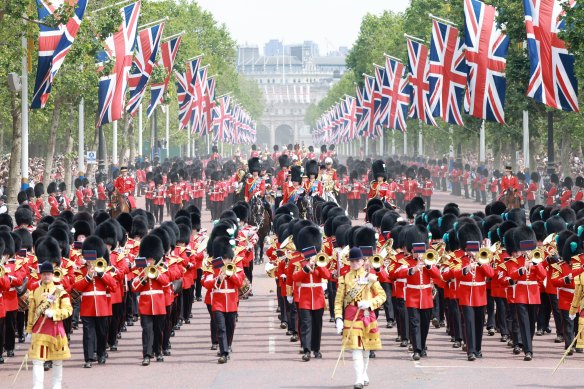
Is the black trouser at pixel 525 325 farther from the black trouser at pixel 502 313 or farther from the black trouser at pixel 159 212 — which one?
the black trouser at pixel 159 212

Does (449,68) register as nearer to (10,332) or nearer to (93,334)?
(10,332)

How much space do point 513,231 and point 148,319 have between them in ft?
15.2

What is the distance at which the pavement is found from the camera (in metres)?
16.1

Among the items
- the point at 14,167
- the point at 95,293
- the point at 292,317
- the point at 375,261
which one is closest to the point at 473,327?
the point at 375,261

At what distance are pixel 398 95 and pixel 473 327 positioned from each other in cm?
4285

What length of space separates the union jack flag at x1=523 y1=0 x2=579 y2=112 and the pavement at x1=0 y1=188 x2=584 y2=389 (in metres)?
12.2

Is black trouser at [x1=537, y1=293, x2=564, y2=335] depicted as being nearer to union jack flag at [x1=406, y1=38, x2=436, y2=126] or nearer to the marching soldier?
the marching soldier

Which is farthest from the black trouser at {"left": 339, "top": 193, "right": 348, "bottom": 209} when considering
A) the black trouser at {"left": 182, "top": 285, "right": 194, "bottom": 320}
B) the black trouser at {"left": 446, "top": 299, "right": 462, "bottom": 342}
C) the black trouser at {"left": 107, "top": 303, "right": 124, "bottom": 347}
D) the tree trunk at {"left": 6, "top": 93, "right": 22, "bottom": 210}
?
the black trouser at {"left": 107, "top": 303, "right": 124, "bottom": 347}

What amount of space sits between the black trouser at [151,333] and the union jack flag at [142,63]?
2379 cm

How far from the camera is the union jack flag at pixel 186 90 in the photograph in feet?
209

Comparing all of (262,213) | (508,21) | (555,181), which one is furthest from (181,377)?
(508,21)

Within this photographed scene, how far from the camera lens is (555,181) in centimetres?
4209

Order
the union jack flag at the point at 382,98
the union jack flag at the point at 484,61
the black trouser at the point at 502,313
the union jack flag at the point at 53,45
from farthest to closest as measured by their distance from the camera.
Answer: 1. the union jack flag at the point at 382,98
2. the union jack flag at the point at 484,61
3. the union jack flag at the point at 53,45
4. the black trouser at the point at 502,313

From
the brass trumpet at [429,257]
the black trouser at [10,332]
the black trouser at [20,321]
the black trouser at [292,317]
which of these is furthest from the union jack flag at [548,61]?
the black trouser at [10,332]
